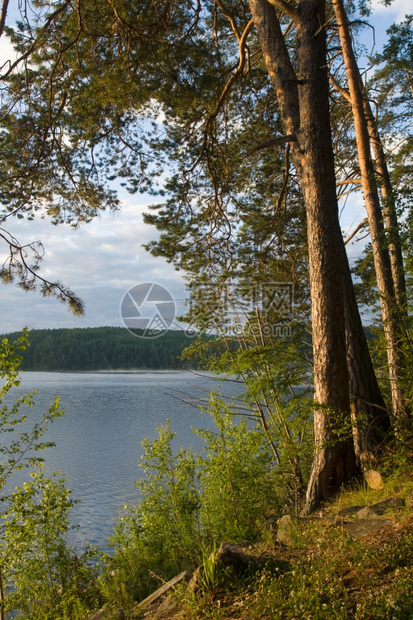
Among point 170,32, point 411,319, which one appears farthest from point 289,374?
point 170,32

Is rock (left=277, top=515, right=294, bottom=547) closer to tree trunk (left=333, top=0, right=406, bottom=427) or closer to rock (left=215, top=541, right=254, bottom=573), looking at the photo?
rock (left=215, top=541, right=254, bottom=573)

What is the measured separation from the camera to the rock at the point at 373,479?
3930 mm

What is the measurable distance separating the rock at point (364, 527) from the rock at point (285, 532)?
1.28 feet

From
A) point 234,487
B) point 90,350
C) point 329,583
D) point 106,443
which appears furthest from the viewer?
point 90,350

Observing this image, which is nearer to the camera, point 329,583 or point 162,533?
point 329,583

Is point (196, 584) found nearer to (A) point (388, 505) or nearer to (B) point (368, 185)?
(A) point (388, 505)

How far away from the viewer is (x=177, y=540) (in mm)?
5230

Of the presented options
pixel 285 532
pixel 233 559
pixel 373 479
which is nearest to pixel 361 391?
pixel 373 479

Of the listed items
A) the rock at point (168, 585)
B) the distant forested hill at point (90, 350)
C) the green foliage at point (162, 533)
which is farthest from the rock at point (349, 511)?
the distant forested hill at point (90, 350)

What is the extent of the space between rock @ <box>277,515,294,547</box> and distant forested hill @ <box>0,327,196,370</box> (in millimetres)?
31643

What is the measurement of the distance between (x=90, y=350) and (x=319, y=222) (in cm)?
3644

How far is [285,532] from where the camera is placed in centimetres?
351

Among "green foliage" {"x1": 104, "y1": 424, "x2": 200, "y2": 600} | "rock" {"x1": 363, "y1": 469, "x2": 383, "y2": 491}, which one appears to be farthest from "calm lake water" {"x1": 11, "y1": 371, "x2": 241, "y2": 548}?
"rock" {"x1": 363, "y1": 469, "x2": 383, "y2": 491}

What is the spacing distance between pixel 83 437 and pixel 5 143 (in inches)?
472
